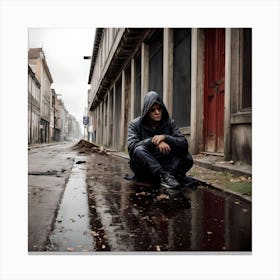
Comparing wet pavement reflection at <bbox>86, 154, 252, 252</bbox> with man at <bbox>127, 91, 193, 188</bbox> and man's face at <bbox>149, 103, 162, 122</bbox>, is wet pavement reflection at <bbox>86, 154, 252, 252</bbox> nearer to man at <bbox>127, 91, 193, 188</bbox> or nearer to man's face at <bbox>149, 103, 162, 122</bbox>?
man at <bbox>127, 91, 193, 188</bbox>

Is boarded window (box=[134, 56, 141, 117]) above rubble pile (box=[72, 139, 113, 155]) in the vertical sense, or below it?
above

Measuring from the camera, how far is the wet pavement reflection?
4.46 feet

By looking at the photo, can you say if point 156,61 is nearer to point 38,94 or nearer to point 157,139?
point 38,94

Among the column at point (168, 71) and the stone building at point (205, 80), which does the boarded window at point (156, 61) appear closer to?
the stone building at point (205, 80)

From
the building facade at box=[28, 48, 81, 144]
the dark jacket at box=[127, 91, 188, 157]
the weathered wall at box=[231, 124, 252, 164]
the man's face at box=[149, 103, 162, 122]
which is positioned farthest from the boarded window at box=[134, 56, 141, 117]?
the man's face at box=[149, 103, 162, 122]

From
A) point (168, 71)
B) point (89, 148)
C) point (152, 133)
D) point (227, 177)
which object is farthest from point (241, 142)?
point (89, 148)

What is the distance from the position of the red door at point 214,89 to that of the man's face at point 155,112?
5.71ft

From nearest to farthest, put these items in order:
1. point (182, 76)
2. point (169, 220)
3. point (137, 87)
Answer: point (169, 220) → point (182, 76) → point (137, 87)

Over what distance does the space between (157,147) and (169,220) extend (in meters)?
1.16

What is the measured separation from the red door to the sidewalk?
2.38ft

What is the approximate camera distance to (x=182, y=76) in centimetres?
548
